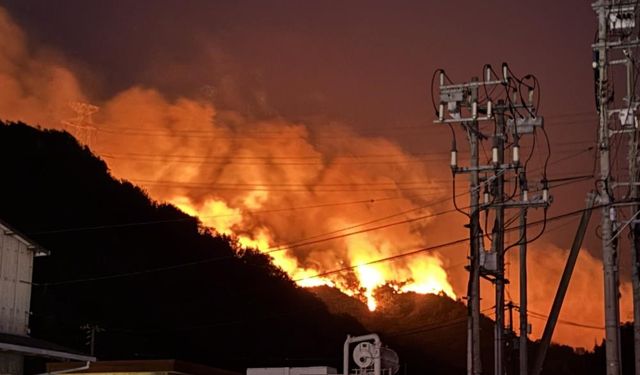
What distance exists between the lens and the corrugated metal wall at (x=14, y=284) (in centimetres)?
2378

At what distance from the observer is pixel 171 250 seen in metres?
87.4

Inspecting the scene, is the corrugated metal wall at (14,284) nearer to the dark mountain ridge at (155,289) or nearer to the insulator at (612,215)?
the insulator at (612,215)

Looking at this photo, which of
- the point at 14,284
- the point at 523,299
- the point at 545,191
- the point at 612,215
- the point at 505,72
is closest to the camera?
the point at 14,284

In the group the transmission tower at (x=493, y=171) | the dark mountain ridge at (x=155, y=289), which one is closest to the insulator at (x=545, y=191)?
the transmission tower at (x=493, y=171)

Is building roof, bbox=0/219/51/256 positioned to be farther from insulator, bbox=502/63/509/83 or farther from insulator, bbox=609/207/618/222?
insulator, bbox=502/63/509/83

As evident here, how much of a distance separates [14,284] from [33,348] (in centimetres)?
375

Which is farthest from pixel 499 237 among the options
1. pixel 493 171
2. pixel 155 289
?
pixel 155 289

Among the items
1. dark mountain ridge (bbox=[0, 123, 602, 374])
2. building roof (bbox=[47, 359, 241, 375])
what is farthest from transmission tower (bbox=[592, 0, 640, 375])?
dark mountain ridge (bbox=[0, 123, 602, 374])

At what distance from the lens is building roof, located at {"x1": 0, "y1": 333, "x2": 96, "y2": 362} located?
2048 centimetres

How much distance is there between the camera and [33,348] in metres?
21.0

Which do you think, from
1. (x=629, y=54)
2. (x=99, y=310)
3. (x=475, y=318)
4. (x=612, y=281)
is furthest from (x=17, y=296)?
(x=99, y=310)

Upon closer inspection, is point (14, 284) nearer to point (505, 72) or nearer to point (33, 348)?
point (33, 348)

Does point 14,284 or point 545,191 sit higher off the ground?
point 545,191

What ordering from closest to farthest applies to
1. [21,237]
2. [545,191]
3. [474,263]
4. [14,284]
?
[14,284] → [21,237] → [474,263] → [545,191]
